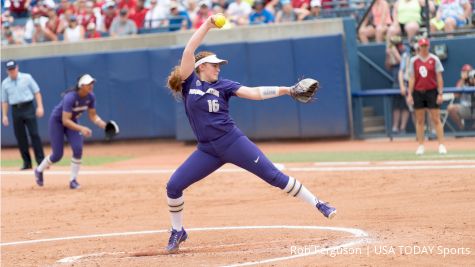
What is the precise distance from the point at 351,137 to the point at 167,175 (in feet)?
20.8

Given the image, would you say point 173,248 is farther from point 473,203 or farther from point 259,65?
point 259,65

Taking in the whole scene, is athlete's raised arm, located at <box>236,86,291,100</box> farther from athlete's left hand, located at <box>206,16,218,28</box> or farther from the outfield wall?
the outfield wall

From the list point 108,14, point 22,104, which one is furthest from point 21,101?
point 108,14

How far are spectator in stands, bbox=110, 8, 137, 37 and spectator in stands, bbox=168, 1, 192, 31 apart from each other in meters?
1.04

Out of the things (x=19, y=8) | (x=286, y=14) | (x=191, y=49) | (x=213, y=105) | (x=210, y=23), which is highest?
(x=210, y=23)

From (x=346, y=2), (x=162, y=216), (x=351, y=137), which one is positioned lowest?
(x=351, y=137)

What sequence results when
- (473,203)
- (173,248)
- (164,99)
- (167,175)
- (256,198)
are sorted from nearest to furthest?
(173,248), (473,203), (256,198), (167,175), (164,99)

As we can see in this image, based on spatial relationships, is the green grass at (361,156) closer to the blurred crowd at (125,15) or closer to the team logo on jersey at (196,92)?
the blurred crowd at (125,15)

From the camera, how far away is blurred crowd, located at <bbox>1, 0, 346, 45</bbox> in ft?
75.6

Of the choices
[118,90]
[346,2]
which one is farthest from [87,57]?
[346,2]

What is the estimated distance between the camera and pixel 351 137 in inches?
877

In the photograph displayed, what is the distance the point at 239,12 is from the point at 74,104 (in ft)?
29.8

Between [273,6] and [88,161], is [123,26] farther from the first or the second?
[88,161]

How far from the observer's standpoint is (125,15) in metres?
24.6
